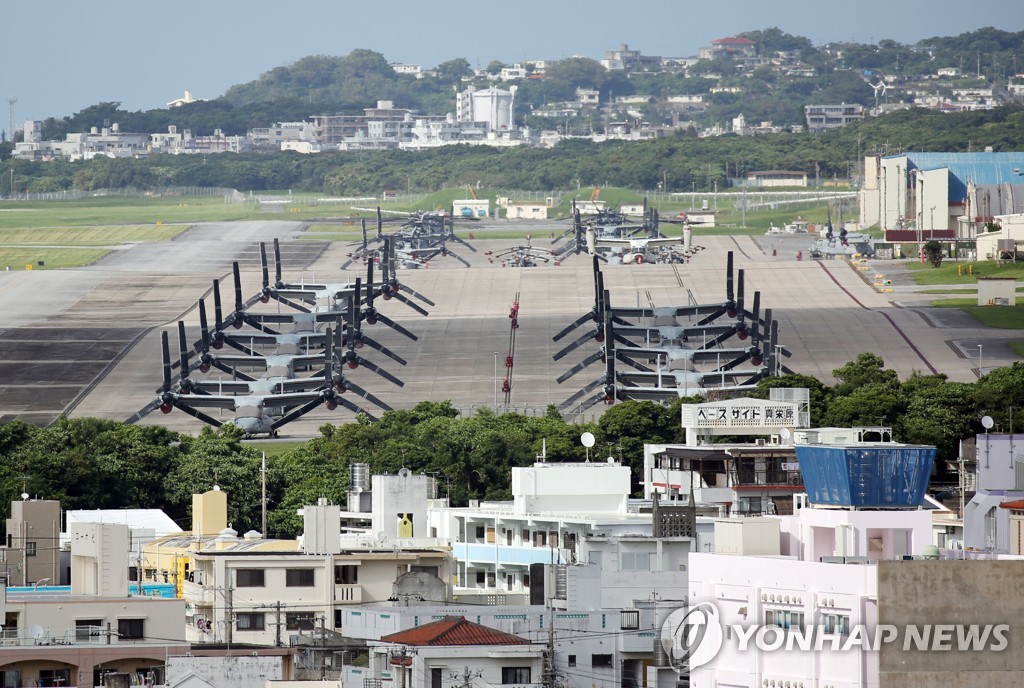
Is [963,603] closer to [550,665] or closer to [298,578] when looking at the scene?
[550,665]

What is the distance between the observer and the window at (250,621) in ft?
199

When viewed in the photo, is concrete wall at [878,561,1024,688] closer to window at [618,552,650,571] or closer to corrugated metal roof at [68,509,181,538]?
window at [618,552,650,571]

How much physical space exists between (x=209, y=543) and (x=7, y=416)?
255 ft

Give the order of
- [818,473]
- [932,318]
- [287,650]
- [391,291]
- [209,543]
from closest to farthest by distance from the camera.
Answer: [818,473]
[287,650]
[209,543]
[932,318]
[391,291]


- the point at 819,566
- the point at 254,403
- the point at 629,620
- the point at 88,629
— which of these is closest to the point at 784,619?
the point at 819,566

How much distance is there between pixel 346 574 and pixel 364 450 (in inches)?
1835

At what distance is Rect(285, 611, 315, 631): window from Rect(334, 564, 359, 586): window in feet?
5.71

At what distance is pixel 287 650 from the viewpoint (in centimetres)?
4772

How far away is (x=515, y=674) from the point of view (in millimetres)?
44719

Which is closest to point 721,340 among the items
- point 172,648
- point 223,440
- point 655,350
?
point 655,350

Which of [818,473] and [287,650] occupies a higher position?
[818,473]

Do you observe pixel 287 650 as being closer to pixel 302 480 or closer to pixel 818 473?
pixel 818 473

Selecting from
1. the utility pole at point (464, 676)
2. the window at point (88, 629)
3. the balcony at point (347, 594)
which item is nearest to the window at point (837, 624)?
the utility pole at point (464, 676)

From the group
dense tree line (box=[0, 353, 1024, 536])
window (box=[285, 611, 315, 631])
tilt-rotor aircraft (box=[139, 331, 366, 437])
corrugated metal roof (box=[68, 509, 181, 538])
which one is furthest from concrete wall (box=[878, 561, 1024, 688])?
tilt-rotor aircraft (box=[139, 331, 366, 437])
